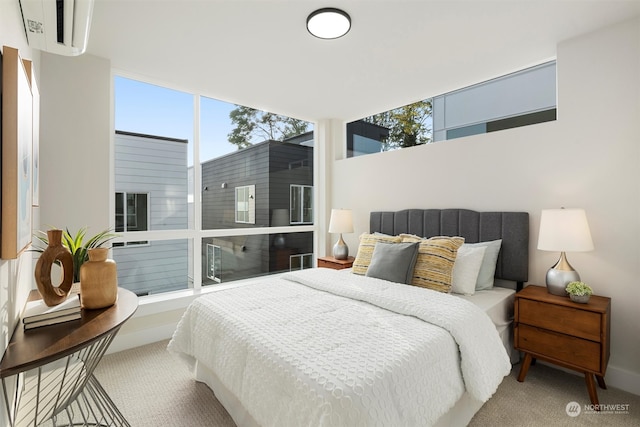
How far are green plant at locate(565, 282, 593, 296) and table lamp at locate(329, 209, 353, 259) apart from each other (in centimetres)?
225

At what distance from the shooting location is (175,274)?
3.45 metres

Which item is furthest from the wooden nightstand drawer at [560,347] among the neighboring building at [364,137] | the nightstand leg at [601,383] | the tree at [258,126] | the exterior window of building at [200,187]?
the tree at [258,126]

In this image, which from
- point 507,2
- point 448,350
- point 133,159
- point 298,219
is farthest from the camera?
point 298,219

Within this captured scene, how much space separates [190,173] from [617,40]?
4.02 m

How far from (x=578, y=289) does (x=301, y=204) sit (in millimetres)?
3314

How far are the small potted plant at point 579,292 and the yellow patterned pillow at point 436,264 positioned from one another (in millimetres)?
766

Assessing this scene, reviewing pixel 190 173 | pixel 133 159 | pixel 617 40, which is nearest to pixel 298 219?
pixel 190 173

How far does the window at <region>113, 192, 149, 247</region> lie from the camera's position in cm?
304

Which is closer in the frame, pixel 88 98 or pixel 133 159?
pixel 88 98

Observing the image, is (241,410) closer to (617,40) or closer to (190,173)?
(190,173)

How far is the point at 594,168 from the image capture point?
2.30m

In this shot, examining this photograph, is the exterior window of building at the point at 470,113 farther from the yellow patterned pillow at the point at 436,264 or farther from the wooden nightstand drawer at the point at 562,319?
the wooden nightstand drawer at the point at 562,319

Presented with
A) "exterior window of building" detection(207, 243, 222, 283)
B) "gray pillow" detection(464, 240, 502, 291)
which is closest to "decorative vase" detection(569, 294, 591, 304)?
"gray pillow" detection(464, 240, 502, 291)
